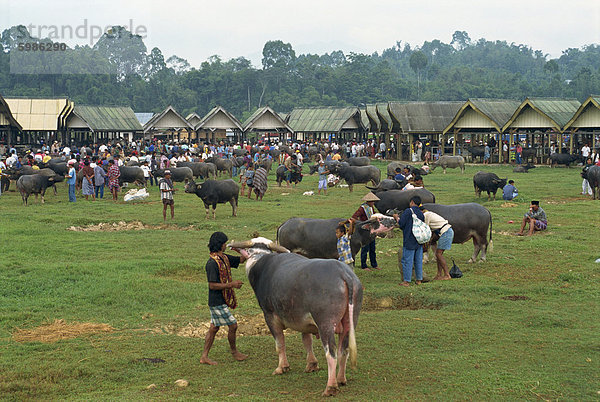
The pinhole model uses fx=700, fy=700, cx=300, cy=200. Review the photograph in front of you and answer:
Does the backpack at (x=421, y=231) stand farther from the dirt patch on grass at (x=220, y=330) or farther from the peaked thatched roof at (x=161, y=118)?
the peaked thatched roof at (x=161, y=118)

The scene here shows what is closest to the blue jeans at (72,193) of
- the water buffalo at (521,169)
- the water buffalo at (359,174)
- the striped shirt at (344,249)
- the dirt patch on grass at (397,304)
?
the water buffalo at (359,174)

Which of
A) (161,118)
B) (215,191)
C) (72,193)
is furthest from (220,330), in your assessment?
(161,118)

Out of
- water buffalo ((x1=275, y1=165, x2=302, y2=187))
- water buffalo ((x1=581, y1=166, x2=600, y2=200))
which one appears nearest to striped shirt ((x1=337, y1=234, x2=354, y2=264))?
water buffalo ((x1=581, y1=166, x2=600, y2=200))

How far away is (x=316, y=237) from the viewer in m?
13.1

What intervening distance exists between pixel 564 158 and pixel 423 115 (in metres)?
10.9

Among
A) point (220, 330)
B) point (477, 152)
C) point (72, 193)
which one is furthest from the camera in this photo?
point (477, 152)

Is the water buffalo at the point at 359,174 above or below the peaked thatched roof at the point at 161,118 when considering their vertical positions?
below

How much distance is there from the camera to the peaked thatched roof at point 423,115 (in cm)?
4888

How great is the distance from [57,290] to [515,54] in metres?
184

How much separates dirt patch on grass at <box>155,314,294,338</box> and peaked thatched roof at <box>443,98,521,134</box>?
122ft

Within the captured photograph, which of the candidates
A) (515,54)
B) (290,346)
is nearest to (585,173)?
(290,346)

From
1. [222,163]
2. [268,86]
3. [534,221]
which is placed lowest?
[534,221]

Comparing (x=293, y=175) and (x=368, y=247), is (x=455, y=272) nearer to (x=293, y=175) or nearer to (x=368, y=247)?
(x=368, y=247)

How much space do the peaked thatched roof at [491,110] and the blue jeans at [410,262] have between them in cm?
3394
